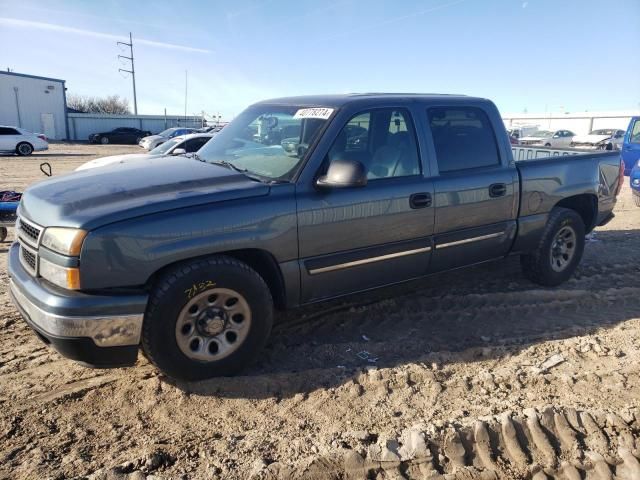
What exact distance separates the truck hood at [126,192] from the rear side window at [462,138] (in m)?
1.69

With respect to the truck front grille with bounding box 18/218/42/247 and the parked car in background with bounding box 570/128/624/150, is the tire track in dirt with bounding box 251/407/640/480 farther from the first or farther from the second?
the parked car in background with bounding box 570/128/624/150

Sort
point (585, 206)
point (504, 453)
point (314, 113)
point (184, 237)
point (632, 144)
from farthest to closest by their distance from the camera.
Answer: point (632, 144)
point (585, 206)
point (314, 113)
point (184, 237)
point (504, 453)

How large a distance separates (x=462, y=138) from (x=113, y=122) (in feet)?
167

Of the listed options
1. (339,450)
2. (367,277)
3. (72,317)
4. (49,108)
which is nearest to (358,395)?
(339,450)

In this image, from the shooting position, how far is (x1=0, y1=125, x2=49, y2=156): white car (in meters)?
25.0

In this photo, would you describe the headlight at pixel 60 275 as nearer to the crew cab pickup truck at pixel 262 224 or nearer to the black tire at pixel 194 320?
the crew cab pickup truck at pixel 262 224

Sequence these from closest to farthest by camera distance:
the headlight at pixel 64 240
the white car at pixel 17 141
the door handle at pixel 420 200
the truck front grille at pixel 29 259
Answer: the headlight at pixel 64 240 < the truck front grille at pixel 29 259 < the door handle at pixel 420 200 < the white car at pixel 17 141

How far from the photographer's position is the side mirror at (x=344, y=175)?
335 centimetres

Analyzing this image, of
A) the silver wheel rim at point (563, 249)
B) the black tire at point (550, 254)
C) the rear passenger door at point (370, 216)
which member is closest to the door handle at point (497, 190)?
the rear passenger door at point (370, 216)

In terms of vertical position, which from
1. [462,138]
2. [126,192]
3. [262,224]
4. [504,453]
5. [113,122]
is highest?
[113,122]

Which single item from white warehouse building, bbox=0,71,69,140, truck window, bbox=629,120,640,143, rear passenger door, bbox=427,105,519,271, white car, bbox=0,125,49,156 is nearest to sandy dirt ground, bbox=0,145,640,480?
rear passenger door, bbox=427,105,519,271

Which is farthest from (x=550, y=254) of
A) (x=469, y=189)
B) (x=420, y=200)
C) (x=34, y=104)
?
(x=34, y=104)

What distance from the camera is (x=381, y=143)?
4035 millimetres

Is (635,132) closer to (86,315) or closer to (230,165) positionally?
(230,165)
